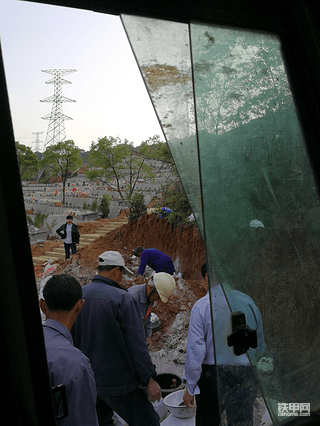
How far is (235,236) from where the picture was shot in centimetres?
92

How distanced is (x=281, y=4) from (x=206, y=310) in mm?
1358

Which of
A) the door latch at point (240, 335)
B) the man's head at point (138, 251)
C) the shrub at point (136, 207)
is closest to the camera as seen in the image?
the door latch at point (240, 335)

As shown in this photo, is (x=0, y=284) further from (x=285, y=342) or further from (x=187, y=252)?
(x=187, y=252)

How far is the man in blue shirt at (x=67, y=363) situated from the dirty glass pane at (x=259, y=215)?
41 cm

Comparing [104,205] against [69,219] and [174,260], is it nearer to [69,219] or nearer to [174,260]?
[69,219]

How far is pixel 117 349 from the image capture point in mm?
1661

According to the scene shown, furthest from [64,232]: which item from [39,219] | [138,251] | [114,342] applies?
[138,251]

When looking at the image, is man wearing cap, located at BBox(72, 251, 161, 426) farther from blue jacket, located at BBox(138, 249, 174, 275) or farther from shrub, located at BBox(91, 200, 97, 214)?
blue jacket, located at BBox(138, 249, 174, 275)

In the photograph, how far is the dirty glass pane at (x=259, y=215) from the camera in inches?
35.0

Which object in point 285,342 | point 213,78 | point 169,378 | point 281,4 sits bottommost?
point 169,378

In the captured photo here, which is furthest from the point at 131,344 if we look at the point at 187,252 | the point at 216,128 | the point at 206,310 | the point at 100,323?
the point at 187,252

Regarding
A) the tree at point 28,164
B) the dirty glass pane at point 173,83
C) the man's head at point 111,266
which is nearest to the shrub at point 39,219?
the man's head at point 111,266

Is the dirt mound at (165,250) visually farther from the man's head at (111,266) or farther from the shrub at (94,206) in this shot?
the man's head at (111,266)

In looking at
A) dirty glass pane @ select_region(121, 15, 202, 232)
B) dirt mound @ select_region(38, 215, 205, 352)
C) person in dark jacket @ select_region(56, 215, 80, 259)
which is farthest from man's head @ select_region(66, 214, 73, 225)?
dirty glass pane @ select_region(121, 15, 202, 232)
